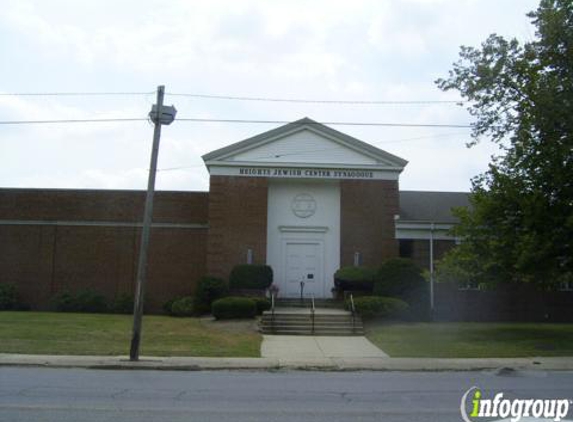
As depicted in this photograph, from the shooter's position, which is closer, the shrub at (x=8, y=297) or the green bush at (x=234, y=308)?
the green bush at (x=234, y=308)

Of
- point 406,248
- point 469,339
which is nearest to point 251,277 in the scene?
point 406,248

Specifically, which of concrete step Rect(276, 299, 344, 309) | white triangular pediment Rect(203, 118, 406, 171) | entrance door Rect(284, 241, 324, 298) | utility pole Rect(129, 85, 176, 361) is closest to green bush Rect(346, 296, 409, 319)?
concrete step Rect(276, 299, 344, 309)

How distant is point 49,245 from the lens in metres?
28.3

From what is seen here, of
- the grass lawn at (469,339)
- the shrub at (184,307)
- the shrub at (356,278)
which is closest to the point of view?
the grass lawn at (469,339)

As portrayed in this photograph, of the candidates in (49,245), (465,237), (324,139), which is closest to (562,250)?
(465,237)

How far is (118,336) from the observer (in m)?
18.6

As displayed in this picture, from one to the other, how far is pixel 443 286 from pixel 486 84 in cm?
917

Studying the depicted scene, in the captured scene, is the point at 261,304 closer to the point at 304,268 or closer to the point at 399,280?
the point at 304,268

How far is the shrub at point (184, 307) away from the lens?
25453mm

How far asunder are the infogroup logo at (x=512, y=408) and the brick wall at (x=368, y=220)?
16959mm

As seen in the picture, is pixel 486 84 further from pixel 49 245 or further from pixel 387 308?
pixel 49 245

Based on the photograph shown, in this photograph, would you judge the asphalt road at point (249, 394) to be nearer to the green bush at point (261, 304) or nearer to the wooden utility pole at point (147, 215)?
the wooden utility pole at point (147, 215)

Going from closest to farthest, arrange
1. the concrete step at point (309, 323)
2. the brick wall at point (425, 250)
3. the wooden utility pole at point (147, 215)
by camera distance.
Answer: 1. the wooden utility pole at point (147, 215)
2. the concrete step at point (309, 323)
3. the brick wall at point (425, 250)

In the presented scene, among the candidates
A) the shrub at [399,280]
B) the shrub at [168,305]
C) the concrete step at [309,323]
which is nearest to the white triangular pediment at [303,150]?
the shrub at [399,280]
